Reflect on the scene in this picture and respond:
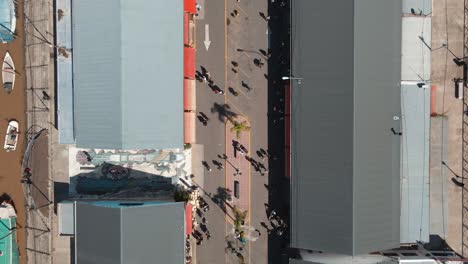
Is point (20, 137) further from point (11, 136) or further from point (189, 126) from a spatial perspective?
point (189, 126)

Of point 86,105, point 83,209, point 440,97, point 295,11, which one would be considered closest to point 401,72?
point 440,97

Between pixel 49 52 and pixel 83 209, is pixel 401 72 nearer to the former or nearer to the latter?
pixel 83 209

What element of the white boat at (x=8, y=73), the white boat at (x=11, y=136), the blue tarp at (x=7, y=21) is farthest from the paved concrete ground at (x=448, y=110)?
the white boat at (x=8, y=73)

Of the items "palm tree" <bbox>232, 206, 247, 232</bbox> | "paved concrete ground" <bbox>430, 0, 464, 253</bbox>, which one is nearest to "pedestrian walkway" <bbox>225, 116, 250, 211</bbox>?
"palm tree" <bbox>232, 206, 247, 232</bbox>

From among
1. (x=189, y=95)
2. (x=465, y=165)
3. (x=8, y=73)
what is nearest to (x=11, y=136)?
(x=8, y=73)

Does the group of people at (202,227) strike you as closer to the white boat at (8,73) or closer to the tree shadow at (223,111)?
the tree shadow at (223,111)

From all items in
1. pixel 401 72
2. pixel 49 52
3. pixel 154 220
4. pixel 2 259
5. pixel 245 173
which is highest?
pixel 49 52
